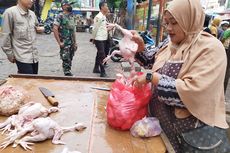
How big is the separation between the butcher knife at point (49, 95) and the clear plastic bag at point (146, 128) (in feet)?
2.45

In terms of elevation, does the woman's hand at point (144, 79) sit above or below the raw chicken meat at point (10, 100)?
above

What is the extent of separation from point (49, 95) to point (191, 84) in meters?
1.34

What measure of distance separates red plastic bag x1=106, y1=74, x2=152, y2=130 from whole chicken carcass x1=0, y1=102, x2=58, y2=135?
53 cm

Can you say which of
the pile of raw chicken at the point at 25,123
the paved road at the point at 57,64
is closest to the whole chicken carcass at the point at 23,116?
the pile of raw chicken at the point at 25,123

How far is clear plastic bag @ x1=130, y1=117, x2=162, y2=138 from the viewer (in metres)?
1.93

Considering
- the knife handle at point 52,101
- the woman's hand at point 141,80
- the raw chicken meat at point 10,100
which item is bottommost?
the knife handle at point 52,101

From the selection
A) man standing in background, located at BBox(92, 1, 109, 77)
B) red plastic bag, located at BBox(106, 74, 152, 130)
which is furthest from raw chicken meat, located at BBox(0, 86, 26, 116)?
man standing in background, located at BBox(92, 1, 109, 77)

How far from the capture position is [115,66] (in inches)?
336

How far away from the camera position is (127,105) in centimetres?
194

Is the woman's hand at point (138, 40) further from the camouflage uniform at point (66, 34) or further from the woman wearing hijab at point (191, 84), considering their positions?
the camouflage uniform at point (66, 34)

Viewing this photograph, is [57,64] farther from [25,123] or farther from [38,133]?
[38,133]

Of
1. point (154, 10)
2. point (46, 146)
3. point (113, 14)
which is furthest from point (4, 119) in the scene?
point (113, 14)

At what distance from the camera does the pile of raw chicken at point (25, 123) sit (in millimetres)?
1816

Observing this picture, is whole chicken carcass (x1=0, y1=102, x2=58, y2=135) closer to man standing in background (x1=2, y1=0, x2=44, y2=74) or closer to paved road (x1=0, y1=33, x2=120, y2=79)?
man standing in background (x1=2, y1=0, x2=44, y2=74)
